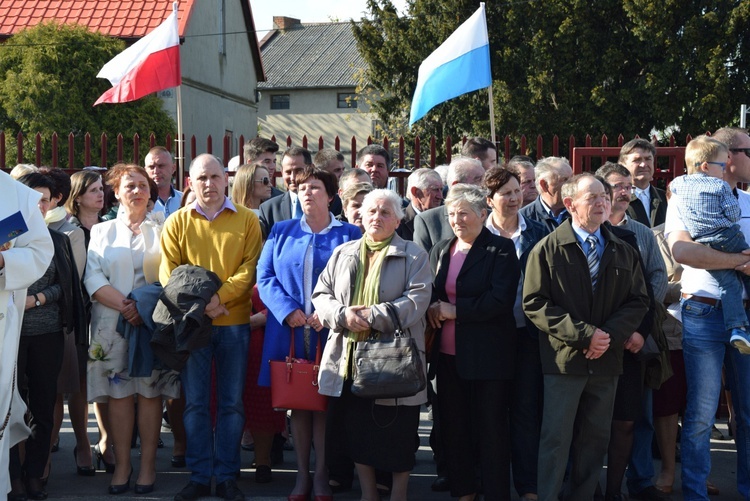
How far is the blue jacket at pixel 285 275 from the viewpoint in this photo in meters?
5.66

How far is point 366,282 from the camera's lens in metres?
5.35

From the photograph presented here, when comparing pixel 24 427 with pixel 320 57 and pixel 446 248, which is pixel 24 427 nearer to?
pixel 446 248

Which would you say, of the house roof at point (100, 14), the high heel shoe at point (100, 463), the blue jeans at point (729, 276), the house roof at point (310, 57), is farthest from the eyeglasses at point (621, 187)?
the house roof at point (310, 57)

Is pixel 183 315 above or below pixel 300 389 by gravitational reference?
above

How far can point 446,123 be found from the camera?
26125 millimetres

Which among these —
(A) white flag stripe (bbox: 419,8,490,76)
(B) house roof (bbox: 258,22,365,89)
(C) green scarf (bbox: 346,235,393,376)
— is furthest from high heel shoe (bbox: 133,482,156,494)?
(B) house roof (bbox: 258,22,365,89)

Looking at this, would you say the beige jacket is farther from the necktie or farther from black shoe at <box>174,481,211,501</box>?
black shoe at <box>174,481,211,501</box>

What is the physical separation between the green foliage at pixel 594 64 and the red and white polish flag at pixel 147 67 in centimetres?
1577

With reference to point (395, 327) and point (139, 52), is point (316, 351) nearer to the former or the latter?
point (395, 327)

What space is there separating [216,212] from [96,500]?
1887 mm

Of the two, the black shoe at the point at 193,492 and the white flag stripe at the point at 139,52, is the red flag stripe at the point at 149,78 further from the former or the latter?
the black shoe at the point at 193,492

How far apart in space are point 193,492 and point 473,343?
6.36 ft

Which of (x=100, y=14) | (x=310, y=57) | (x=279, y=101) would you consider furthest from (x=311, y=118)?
(x=100, y=14)

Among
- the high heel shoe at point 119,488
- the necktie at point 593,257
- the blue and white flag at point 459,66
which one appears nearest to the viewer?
the necktie at point 593,257
